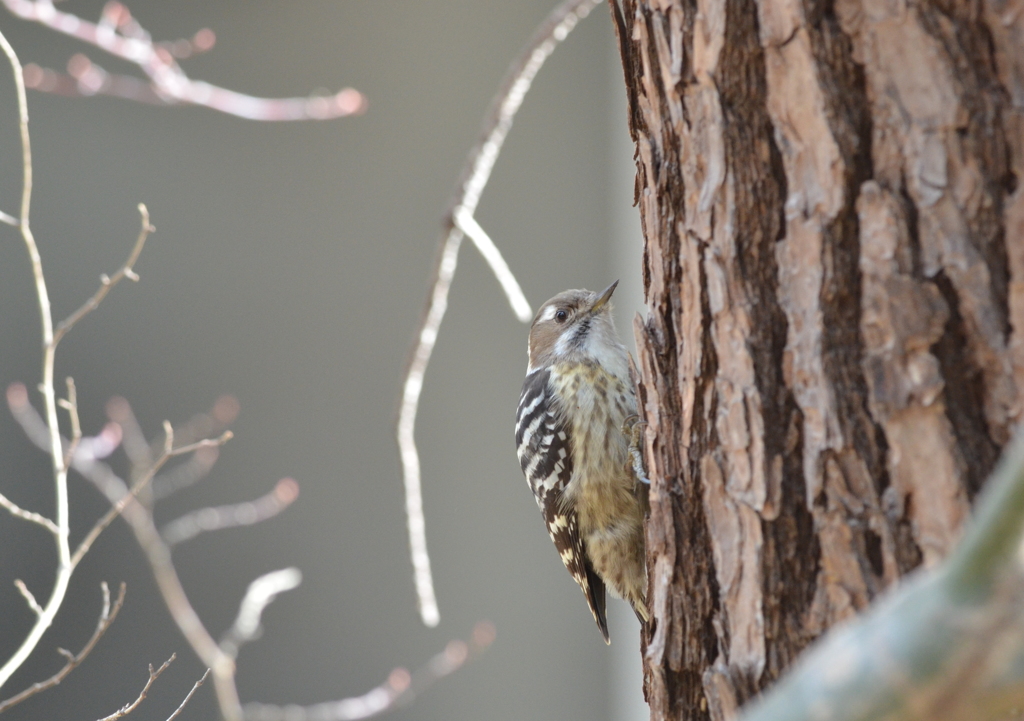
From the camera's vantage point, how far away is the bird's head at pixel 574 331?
365cm

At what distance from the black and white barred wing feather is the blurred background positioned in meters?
2.29

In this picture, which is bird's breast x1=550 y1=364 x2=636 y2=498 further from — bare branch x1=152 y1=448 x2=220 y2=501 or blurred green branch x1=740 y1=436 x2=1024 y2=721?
bare branch x1=152 y1=448 x2=220 y2=501

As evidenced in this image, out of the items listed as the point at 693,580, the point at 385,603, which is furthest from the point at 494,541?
the point at 693,580

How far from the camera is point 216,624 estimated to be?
5801 millimetres

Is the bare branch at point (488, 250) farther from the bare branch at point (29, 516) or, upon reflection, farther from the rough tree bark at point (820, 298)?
the bare branch at point (29, 516)

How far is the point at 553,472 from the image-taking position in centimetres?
343

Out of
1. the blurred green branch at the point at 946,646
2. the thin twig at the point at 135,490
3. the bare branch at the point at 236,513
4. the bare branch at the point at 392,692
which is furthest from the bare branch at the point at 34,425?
the blurred green branch at the point at 946,646

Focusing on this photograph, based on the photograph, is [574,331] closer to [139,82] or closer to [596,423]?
[596,423]

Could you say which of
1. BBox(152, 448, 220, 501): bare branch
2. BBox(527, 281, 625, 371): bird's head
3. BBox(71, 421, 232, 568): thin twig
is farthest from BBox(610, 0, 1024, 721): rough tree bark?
BBox(152, 448, 220, 501): bare branch

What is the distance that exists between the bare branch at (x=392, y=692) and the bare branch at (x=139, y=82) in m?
2.89

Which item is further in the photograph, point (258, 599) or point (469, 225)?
point (258, 599)

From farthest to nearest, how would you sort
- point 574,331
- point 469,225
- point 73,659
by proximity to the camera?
point 574,331 → point 469,225 → point 73,659

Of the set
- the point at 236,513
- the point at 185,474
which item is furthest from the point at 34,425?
the point at 236,513

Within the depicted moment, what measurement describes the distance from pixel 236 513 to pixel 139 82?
7.94 ft
